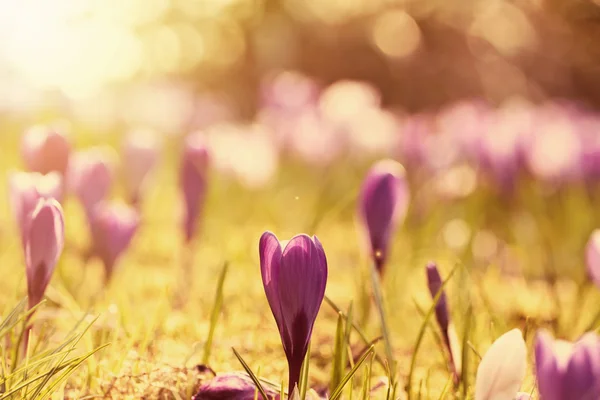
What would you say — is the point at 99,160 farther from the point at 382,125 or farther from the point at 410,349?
the point at 382,125

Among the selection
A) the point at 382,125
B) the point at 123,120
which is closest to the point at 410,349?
the point at 382,125

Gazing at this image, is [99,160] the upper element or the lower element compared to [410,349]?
upper

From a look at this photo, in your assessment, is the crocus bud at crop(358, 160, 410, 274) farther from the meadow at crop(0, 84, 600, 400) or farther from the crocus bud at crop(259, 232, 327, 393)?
the crocus bud at crop(259, 232, 327, 393)

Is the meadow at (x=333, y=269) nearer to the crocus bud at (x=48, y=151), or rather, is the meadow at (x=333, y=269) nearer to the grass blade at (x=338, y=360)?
the grass blade at (x=338, y=360)

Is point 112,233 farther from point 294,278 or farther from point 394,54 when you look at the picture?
point 394,54

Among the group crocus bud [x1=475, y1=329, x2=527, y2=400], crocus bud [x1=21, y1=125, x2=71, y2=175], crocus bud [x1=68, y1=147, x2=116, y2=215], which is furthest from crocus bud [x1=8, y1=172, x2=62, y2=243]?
crocus bud [x1=475, y1=329, x2=527, y2=400]

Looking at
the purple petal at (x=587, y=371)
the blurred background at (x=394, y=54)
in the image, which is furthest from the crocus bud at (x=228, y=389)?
the blurred background at (x=394, y=54)
